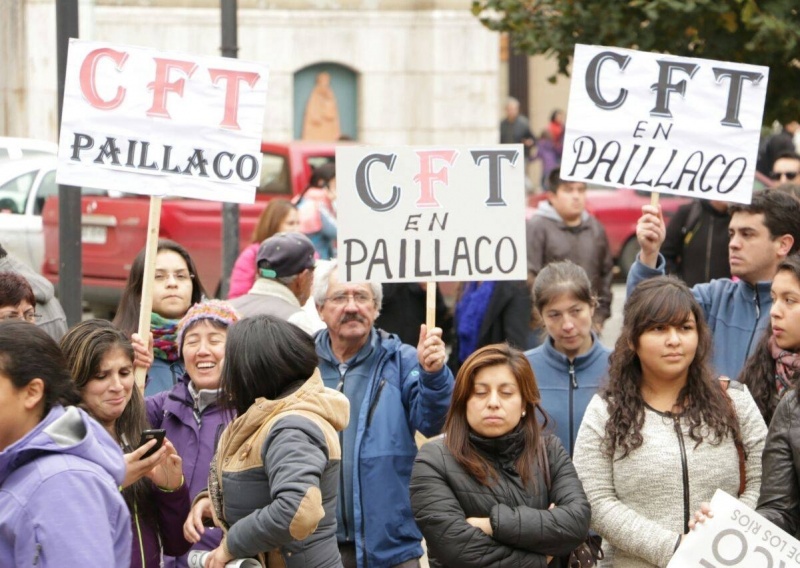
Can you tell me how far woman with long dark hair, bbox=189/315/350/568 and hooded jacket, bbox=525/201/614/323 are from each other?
5674mm

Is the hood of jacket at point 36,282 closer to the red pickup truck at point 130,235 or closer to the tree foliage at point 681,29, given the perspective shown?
the tree foliage at point 681,29

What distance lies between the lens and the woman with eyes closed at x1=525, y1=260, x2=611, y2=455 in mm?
5914

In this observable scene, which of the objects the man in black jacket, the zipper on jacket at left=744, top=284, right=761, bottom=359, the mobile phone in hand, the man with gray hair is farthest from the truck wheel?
the mobile phone in hand

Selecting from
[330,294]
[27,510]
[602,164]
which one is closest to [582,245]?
[602,164]

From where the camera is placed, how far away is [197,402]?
553 centimetres

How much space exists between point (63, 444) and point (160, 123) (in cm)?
286

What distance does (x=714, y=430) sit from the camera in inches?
201

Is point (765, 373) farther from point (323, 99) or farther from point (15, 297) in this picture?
point (323, 99)

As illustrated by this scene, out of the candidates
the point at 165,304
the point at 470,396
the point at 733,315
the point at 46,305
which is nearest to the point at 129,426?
the point at 470,396

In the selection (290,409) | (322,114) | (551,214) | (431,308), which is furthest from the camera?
(322,114)

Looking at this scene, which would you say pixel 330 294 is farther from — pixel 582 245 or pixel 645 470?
pixel 582 245

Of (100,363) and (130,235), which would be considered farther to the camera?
(130,235)

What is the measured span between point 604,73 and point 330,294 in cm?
160

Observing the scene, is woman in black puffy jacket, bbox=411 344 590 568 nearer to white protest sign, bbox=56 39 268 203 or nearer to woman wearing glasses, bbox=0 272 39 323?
white protest sign, bbox=56 39 268 203
